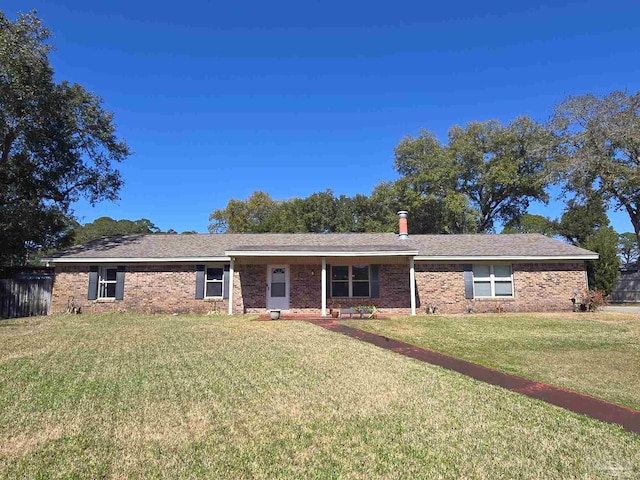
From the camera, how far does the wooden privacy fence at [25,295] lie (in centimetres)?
1652

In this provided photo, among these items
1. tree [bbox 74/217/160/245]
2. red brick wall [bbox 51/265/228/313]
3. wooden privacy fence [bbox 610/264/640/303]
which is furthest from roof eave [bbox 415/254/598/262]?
tree [bbox 74/217/160/245]

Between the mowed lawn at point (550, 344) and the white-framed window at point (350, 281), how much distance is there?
10.2 ft

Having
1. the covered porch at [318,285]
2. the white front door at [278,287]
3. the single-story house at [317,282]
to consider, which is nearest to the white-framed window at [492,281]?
the single-story house at [317,282]

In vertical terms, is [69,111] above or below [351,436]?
above

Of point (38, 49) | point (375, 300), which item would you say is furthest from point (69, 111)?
point (375, 300)

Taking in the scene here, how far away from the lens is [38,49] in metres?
18.8

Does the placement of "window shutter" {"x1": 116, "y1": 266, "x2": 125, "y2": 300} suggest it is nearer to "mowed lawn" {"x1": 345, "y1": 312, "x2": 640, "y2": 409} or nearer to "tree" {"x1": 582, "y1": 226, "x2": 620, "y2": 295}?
"mowed lawn" {"x1": 345, "y1": 312, "x2": 640, "y2": 409}

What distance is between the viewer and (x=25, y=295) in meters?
16.7

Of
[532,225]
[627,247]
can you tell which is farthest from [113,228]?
[627,247]

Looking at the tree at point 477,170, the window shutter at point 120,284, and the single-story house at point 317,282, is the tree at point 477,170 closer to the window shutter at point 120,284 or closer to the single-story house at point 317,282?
the single-story house at point 317,282

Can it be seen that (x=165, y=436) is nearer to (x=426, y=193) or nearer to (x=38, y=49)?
(x=38, y=49)

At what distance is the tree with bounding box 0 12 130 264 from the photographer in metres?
18.1

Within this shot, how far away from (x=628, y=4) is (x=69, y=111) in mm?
25125

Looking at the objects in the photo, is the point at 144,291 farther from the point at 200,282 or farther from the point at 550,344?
the point at 550,344
